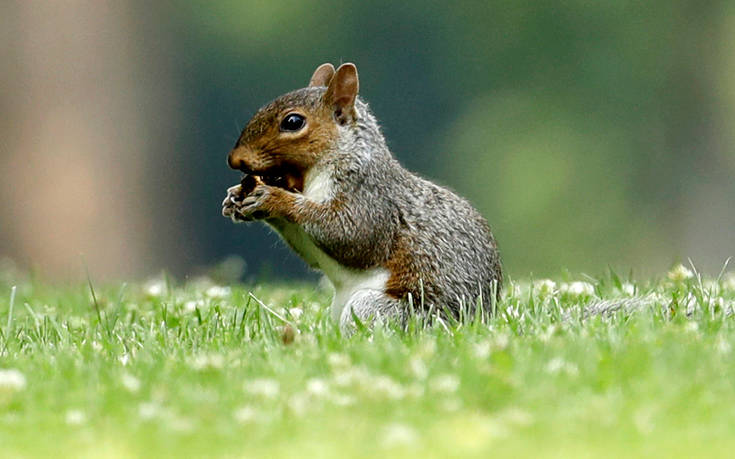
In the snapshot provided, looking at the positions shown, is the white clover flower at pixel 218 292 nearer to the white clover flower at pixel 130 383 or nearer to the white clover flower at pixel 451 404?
the white clover flower at pixel 130 383

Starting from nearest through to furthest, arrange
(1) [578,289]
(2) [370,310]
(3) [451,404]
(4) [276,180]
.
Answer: (3) [451,404] < (2) [370,310] < (4) [276,180] < (1) [578,289]

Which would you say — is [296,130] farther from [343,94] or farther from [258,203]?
[258,203]

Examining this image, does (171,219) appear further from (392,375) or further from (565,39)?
(392,375)

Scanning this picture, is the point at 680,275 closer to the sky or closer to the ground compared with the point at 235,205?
closer to the sky

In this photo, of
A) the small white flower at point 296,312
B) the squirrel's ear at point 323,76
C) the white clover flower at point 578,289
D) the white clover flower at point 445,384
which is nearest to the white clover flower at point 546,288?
the white clover flower at point 578,289

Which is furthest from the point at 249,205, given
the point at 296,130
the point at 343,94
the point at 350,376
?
the point at 350,376

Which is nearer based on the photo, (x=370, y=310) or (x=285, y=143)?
(x=370, y=310)

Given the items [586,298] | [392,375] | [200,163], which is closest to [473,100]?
[200,163]
